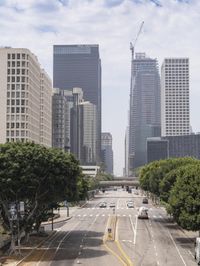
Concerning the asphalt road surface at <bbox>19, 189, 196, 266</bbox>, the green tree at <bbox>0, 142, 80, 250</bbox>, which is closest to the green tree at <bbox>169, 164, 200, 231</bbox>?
the asphalt road surface at <bbox>19, 189, 196, 266</bbox>

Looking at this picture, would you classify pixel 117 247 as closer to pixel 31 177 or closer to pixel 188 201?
pixel 188 201

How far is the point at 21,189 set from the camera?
6244 centimetres

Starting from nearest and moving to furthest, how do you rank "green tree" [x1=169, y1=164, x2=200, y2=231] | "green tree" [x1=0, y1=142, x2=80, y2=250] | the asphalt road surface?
the asphalt road surface
"green tree" [x1=0, y1=142, x2=80, y2=250]
"green tree" [x1=169, y1=164, x2=200, y2=231]

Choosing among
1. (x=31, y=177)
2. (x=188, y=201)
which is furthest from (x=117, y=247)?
(x=31, y=177)

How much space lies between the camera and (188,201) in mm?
63812

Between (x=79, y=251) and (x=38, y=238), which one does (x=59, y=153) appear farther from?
(x=38, y=238)

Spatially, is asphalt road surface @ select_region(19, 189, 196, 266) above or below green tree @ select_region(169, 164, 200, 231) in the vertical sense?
below

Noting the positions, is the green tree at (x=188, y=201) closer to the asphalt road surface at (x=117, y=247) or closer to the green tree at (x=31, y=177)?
the asphalt road surface at (x=117, y=247)

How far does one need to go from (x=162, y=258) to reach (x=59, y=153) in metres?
17.7

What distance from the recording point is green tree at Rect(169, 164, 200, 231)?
6231 cm

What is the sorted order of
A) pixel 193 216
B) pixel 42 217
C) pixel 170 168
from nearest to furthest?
pixel 193 216 → pixel 42 217 → pixel 170 168

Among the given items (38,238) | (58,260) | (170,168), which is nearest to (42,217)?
(38,238)

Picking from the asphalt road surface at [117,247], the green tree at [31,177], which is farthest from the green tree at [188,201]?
the green tree at [31,177]

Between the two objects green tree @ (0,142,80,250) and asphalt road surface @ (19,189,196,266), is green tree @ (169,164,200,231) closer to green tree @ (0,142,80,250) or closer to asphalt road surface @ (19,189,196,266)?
asphalt road surface @ (19,189,196,266)
